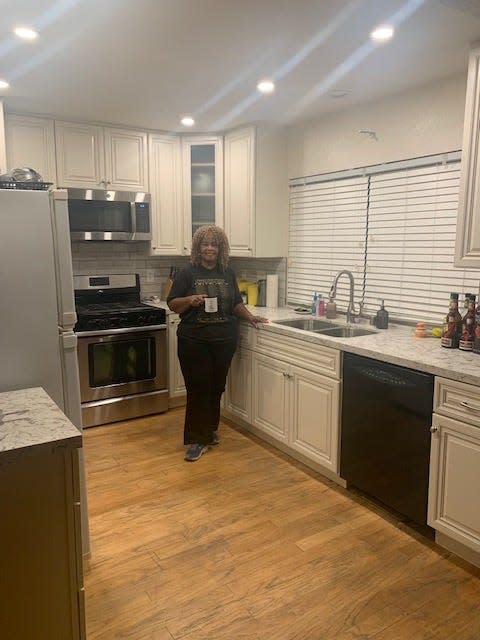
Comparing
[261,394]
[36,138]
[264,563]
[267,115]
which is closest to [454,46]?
[267,115]

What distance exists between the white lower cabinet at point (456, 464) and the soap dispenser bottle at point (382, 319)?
1008mm

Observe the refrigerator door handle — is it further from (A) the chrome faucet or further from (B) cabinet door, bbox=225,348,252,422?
(A) the chrome faucet

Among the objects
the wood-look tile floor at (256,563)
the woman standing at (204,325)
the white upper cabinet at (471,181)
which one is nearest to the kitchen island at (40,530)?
the wood-look tile floor at (256,563)

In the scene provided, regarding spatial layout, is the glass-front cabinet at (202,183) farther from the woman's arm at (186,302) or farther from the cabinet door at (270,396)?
the cabinet door at (270,396)

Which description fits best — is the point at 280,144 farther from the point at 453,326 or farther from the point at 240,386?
the point at 453,326

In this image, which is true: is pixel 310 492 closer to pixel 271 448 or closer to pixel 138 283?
pixel 271 448

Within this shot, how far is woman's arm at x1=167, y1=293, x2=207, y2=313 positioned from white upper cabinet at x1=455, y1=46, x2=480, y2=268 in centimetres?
158

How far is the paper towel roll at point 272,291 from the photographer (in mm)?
4184

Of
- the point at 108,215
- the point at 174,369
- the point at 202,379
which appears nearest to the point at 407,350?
the point at 202,379

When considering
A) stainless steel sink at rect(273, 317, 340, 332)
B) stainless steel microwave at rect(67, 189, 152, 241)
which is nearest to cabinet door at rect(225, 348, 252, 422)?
stainless steel sink at rect(273, 317, 340, 332)

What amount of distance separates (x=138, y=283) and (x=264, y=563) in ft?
9.62

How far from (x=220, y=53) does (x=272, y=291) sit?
2.06m

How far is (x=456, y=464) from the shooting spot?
7.27 ft

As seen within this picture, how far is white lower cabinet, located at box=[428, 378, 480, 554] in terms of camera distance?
2145mm
